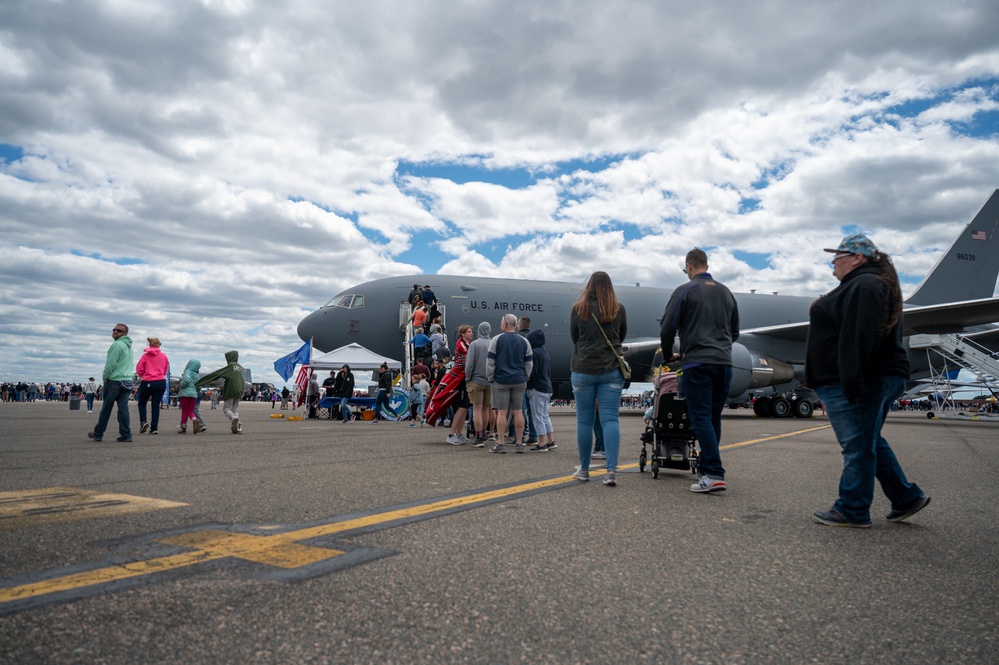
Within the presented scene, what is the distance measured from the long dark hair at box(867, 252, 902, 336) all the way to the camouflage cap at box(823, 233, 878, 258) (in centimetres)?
4

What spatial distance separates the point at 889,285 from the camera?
144 inches

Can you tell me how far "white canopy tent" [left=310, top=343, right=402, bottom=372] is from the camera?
1775 centimetres

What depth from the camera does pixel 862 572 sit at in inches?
105

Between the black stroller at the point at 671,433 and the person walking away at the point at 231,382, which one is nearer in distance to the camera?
the black stroller at the point at 671,433

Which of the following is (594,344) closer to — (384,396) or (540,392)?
(540,392)

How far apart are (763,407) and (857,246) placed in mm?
18098

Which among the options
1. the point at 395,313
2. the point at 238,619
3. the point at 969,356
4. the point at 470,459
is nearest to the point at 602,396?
the point at 470,459

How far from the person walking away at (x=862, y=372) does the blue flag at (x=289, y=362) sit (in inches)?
642

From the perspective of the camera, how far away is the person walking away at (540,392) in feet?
26.4

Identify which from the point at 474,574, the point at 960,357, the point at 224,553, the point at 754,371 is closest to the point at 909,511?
the point at 474,574

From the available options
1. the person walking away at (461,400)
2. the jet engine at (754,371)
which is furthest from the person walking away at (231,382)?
the jet engine at (754,371)

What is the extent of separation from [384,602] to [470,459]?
15.1 feet

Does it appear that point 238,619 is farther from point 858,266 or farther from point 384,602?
point 858,266

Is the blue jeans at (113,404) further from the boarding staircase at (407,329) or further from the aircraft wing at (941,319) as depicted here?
the aircraft wing at (941,319)
